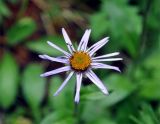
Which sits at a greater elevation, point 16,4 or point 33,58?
point 16,4

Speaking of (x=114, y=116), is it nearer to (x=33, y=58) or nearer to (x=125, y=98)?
(x=125, y=98)

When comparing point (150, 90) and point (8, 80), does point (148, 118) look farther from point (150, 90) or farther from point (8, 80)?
point (8, 80)

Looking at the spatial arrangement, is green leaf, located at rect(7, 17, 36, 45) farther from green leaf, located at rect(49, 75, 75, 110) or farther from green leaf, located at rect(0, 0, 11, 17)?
green leaf, located at rect(49, 75, 75, 110)

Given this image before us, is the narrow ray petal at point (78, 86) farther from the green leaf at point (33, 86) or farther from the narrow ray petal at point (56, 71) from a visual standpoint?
the green leaf at point (33, 86)

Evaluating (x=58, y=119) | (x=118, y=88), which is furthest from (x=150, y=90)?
(x=58, y=119)

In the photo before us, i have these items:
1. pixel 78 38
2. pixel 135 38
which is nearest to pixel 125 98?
pixel 135 38

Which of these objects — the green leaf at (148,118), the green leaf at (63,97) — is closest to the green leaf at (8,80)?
the green leaf at (63,97)
